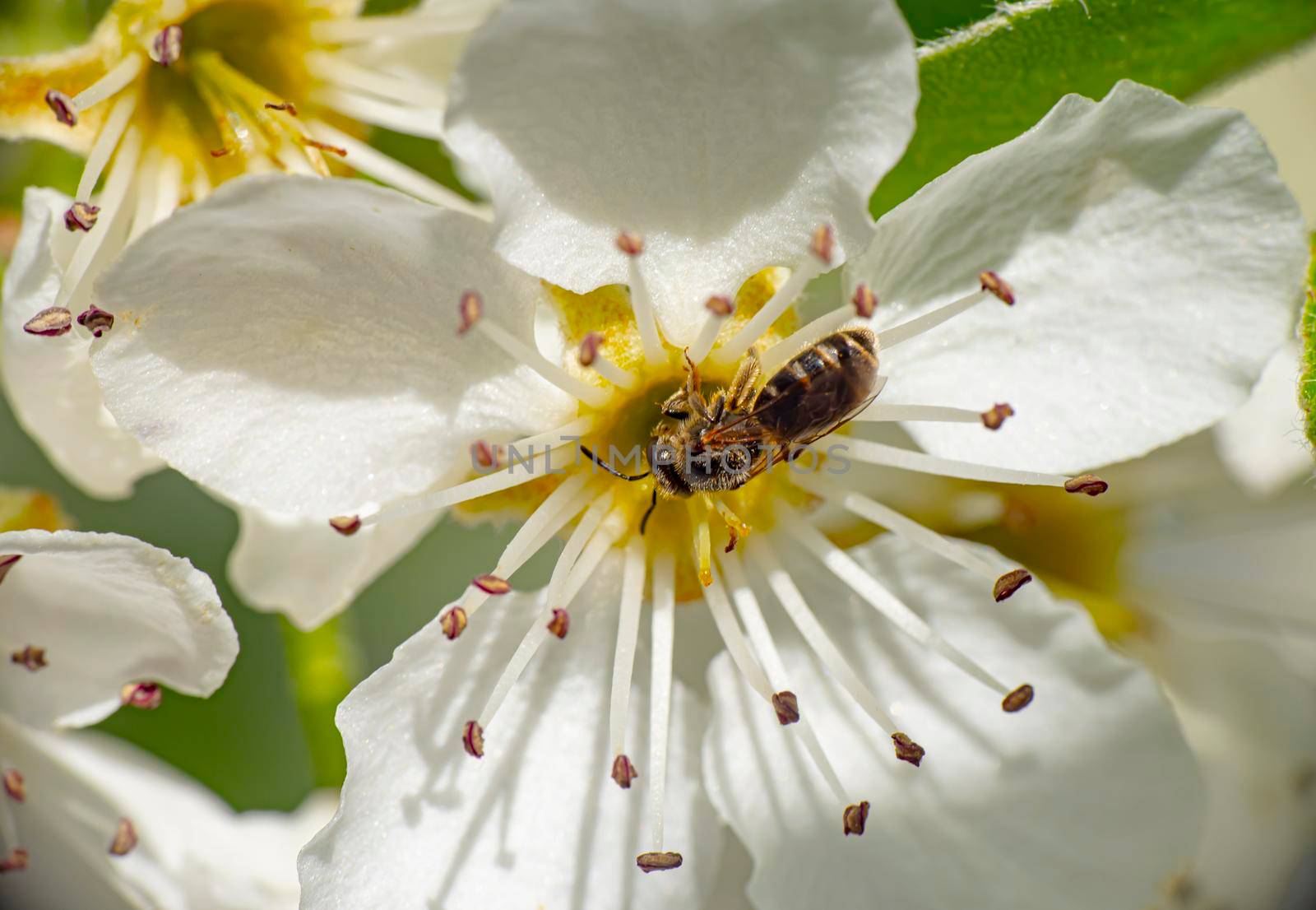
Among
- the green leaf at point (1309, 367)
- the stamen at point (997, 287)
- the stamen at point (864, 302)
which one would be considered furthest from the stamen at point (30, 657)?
the green leaf at point (1309, 367)

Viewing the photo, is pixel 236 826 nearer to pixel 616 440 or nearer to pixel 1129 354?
pixel 616 440

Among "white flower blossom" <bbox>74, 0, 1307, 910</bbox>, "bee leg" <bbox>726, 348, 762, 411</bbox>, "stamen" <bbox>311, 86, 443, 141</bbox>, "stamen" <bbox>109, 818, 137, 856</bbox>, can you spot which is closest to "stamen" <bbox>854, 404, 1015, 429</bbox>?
"white flower blossom" <bbox>74, 0, 1307, 910</bbox>

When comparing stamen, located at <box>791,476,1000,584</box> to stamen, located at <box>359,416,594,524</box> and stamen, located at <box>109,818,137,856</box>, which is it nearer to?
stamen, located at <box>359,416,594,524</box>

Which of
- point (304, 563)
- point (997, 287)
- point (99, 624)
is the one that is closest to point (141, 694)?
point (99, 624)

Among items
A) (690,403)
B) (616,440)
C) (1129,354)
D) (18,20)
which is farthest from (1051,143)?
(18,20)

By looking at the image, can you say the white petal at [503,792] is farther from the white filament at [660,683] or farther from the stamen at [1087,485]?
the stamen at [1087,485]
